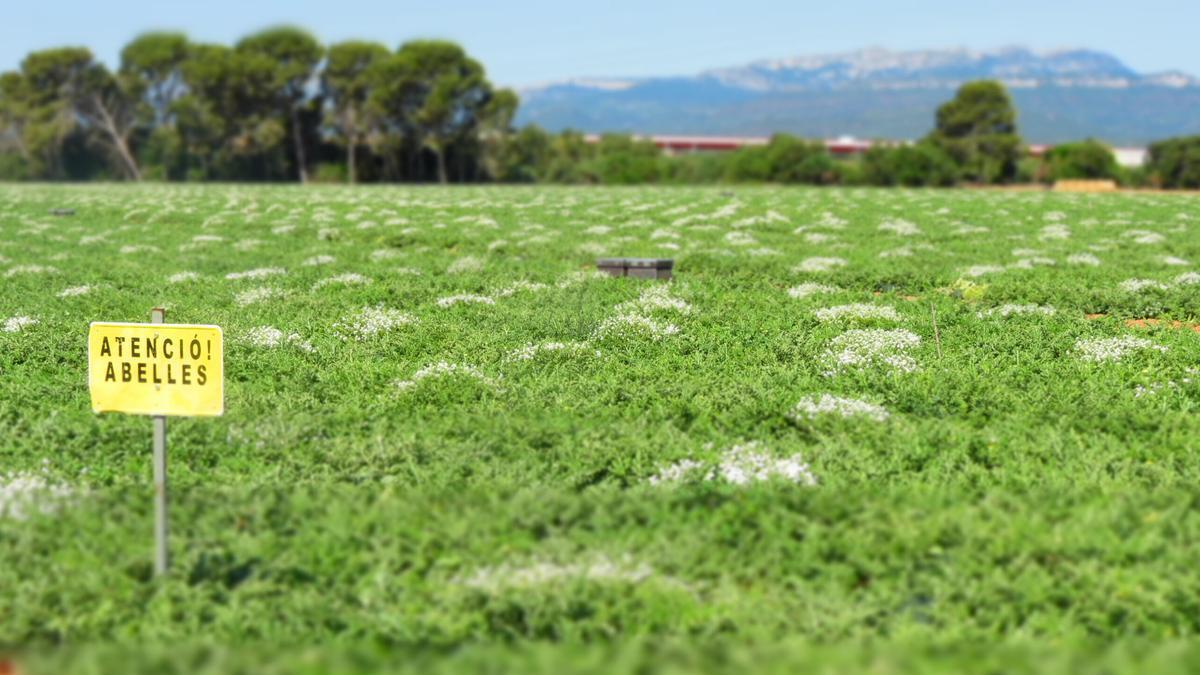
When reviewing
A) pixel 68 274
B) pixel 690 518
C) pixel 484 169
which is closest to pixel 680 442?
pixel 690 518

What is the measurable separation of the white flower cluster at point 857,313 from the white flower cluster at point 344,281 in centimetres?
755

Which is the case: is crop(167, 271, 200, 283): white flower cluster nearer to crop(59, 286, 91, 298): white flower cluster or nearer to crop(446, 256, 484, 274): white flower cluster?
crop(59, 286, 91, 298): white flower cluster

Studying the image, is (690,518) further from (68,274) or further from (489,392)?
(68,274)

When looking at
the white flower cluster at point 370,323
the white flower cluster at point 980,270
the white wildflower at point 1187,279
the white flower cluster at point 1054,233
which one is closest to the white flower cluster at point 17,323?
the white flower cluster at point 370,323

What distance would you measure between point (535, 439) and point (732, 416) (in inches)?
71.0

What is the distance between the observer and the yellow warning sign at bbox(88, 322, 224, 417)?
20.7 ft

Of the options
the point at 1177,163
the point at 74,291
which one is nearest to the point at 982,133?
Answer: the point at 1177,163

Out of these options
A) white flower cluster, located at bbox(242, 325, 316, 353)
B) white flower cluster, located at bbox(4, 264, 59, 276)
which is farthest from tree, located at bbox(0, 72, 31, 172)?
white flower cluster, located at bbox(242, 325, 316, 353)

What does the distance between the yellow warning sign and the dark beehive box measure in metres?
11.9

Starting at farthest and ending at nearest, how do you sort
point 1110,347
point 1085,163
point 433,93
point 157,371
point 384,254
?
point 433,93 < point 1085,163 < point 384,254 < point 1110,347 < point 157,371

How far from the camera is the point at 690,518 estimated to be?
253 inches

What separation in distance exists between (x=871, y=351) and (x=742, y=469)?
4.13 meters

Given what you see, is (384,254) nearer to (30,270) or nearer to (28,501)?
(30,270)

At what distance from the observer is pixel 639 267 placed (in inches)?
708
